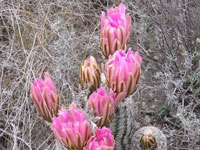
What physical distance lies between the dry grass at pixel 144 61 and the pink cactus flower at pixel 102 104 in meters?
0.61

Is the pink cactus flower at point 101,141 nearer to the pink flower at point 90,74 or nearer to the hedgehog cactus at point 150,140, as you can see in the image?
the pink flower at point 90,74

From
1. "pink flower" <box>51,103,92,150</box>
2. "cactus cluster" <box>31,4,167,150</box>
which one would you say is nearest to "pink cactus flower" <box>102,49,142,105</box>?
"cactus cluster" <box>31,4,167,150</box>

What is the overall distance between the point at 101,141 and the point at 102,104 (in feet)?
0.38

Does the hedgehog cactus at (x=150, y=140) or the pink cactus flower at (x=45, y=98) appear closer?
the pink cactus flower at (x=45, y=98)

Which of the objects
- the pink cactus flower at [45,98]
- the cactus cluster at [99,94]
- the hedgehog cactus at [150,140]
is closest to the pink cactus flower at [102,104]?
the cactus cluster at [99,94]

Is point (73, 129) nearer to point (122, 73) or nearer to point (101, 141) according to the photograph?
point (101, 141)

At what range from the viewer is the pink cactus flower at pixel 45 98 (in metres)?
1.13

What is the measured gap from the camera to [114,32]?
48.1 inches

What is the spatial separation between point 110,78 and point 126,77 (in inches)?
1.8

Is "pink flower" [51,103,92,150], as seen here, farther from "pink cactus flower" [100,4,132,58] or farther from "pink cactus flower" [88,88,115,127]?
"pink cactus flower" [100,4,132,58]

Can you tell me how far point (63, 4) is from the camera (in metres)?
2.33

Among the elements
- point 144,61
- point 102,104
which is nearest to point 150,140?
point 102,104

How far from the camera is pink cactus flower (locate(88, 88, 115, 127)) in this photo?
1087mm

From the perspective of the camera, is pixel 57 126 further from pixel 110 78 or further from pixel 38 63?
pixel 38 63
